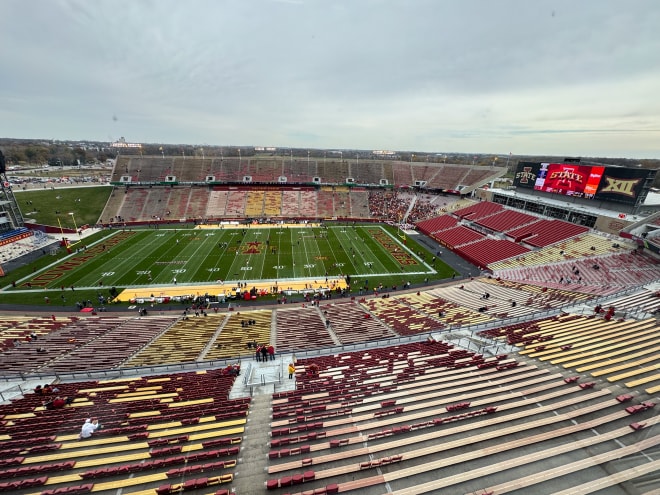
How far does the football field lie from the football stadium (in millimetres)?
391

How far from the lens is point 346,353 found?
17203 mm

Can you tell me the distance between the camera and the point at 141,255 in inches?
1626

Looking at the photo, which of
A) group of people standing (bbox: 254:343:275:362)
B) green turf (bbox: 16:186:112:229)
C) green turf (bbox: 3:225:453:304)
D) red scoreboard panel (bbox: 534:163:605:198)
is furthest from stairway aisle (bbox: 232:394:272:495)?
green turf (bbox: 16:186:112:229)

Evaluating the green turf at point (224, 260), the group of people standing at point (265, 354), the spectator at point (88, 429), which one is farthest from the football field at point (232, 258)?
the spectator at point (88, 429)

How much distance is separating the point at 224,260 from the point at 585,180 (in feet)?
165

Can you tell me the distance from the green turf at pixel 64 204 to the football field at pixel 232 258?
10802mm

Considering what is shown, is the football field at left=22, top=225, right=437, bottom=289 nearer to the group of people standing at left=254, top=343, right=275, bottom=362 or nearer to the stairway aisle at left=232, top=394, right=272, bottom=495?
the group of people standing at left=254, top=343, right=275, bottom=362

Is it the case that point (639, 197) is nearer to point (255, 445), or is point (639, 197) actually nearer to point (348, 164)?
point (255, 445)

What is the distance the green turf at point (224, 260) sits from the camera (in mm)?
34344

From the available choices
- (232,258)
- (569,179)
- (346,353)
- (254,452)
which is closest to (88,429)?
(254,452)

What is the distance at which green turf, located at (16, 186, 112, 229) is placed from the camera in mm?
52281

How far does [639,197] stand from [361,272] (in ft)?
109

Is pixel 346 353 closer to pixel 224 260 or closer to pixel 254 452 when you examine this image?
pixel 254 452

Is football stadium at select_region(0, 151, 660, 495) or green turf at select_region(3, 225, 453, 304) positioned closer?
football stadium at select_region(0, 151, 660, 495)
